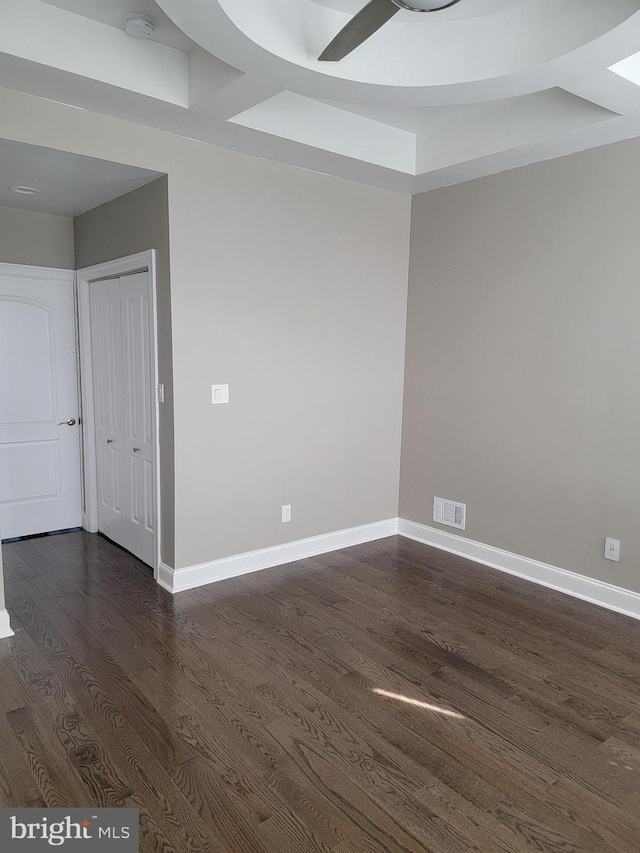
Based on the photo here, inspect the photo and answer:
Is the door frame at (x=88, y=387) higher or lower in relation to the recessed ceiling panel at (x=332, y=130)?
lower

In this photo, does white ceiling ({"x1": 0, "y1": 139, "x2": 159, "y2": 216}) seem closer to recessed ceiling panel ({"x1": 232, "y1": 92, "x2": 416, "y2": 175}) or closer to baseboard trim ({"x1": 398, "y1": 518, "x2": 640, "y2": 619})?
recessed ceiling panel ({"x1": 232, "y1": 92, "x2": 416, "y2": 175})

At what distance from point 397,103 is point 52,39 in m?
1.53

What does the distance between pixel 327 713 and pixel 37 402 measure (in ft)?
10.8

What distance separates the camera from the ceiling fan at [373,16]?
5.98 ft

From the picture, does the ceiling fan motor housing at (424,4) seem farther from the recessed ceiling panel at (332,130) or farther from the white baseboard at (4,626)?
the white baseboard at (4,626)

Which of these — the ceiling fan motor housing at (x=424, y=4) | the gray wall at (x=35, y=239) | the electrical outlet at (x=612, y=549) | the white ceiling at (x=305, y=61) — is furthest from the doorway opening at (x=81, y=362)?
the electrical outlet at (x=612, y=549)

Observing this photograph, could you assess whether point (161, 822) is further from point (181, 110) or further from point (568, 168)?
point (568, 168)

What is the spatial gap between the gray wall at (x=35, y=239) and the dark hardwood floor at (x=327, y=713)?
2.25m

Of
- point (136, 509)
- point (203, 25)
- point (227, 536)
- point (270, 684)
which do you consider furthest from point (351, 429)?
point (203, 25)

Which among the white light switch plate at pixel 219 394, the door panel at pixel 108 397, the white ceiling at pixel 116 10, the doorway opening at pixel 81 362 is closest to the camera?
the white ceiling at pixel 116 10

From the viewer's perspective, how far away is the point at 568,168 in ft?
11.6

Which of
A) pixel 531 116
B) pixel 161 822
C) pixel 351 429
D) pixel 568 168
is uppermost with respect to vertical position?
pixel 531 116
